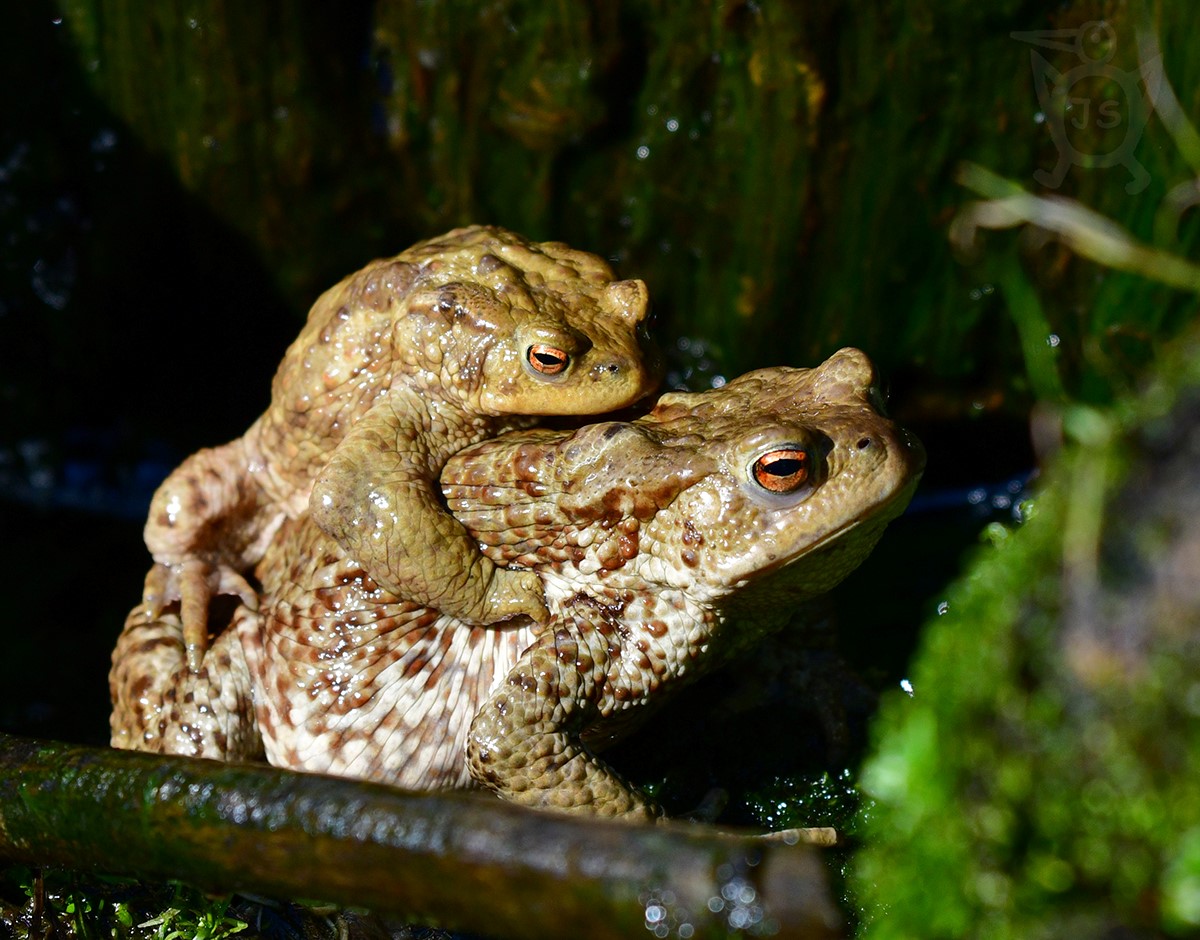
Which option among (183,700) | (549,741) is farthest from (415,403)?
(183,700)

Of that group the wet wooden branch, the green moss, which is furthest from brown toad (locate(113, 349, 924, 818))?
the green moss

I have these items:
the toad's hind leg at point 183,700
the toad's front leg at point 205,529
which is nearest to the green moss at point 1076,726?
the toad's hind leg at point 183,700

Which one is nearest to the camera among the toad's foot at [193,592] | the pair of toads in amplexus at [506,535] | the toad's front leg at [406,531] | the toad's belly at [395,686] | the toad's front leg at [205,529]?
the pair of toads in amplexus at [506,535]

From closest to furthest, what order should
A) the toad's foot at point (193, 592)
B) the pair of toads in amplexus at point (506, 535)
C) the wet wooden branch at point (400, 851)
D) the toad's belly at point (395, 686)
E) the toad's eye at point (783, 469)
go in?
the wet wooden branch at point (400, 851)
the toad's eye at point (783, 469)
the pair of toads in amplexus at point (506, 535)
the toad's belly at point (395, 686)
the toad's foot at point (193, 592)

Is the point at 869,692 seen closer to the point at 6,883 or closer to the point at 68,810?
the point at 68,810

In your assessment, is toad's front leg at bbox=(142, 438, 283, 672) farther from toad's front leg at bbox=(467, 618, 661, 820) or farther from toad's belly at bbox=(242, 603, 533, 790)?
toad's front leg at bbox=(467, 618, 661, 820)

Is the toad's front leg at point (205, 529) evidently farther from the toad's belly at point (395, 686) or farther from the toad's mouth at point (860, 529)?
the toad's mouth at point (860, 529)

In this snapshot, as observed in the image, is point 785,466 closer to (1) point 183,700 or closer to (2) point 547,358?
(2) point 547,358
